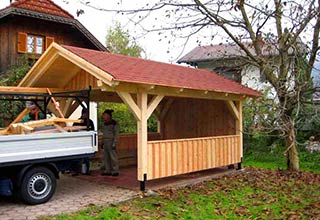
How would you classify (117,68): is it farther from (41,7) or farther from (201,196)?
(41,7)

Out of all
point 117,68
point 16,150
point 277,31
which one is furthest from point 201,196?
point 277,31

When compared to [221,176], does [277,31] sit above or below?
above

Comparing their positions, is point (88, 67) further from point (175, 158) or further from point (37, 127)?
point (175, 158)

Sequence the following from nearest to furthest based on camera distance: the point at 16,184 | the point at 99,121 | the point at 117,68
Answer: the point at 16,184 → the point at 117,68 → the point at 99,121

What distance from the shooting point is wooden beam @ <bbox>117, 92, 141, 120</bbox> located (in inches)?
316

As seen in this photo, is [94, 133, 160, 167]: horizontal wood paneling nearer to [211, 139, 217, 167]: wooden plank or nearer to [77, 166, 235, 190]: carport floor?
[77, 166, 235, 190]: carport floor

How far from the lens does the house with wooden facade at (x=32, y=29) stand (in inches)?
649

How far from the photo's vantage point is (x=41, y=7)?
17.5 metres

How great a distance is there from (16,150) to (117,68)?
9.32 ft

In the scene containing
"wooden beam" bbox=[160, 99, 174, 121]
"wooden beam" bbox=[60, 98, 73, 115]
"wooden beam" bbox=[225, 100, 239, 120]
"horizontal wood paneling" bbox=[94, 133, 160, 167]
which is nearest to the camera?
"wooden beam" bbox=[60, 98, 73, 115]

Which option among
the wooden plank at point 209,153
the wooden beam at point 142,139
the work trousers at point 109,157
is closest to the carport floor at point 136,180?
the work trousers at point 109,157

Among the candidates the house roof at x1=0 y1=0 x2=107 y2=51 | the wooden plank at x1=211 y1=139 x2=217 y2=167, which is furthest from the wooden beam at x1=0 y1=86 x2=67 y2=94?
the house roof at x1=0 y1=0 x2=107 y2=51

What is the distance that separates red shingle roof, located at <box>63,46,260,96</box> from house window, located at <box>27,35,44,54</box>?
8676 mm

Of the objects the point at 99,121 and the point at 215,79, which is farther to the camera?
the point at 99,121
